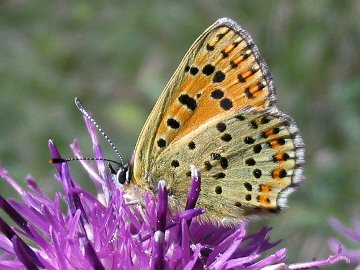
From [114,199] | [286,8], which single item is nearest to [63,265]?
[114,199]

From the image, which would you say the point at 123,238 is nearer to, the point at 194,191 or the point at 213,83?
the point at 194,191

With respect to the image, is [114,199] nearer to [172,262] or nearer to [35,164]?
[172,262]

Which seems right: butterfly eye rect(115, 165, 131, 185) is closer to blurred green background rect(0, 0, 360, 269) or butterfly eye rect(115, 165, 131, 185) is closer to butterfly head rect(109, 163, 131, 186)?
butterfly head rect(109, 163, 131, 186)

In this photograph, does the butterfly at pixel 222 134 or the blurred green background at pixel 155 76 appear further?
the blurred green background at pixel 155 76

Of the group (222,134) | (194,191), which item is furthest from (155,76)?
(194,191)

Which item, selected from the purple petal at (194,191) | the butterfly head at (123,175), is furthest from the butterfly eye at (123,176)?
the purple petal at (194,191)

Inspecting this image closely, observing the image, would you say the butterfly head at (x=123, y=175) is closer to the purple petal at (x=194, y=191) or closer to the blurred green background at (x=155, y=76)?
the purple petal at (x=194, y=191)
